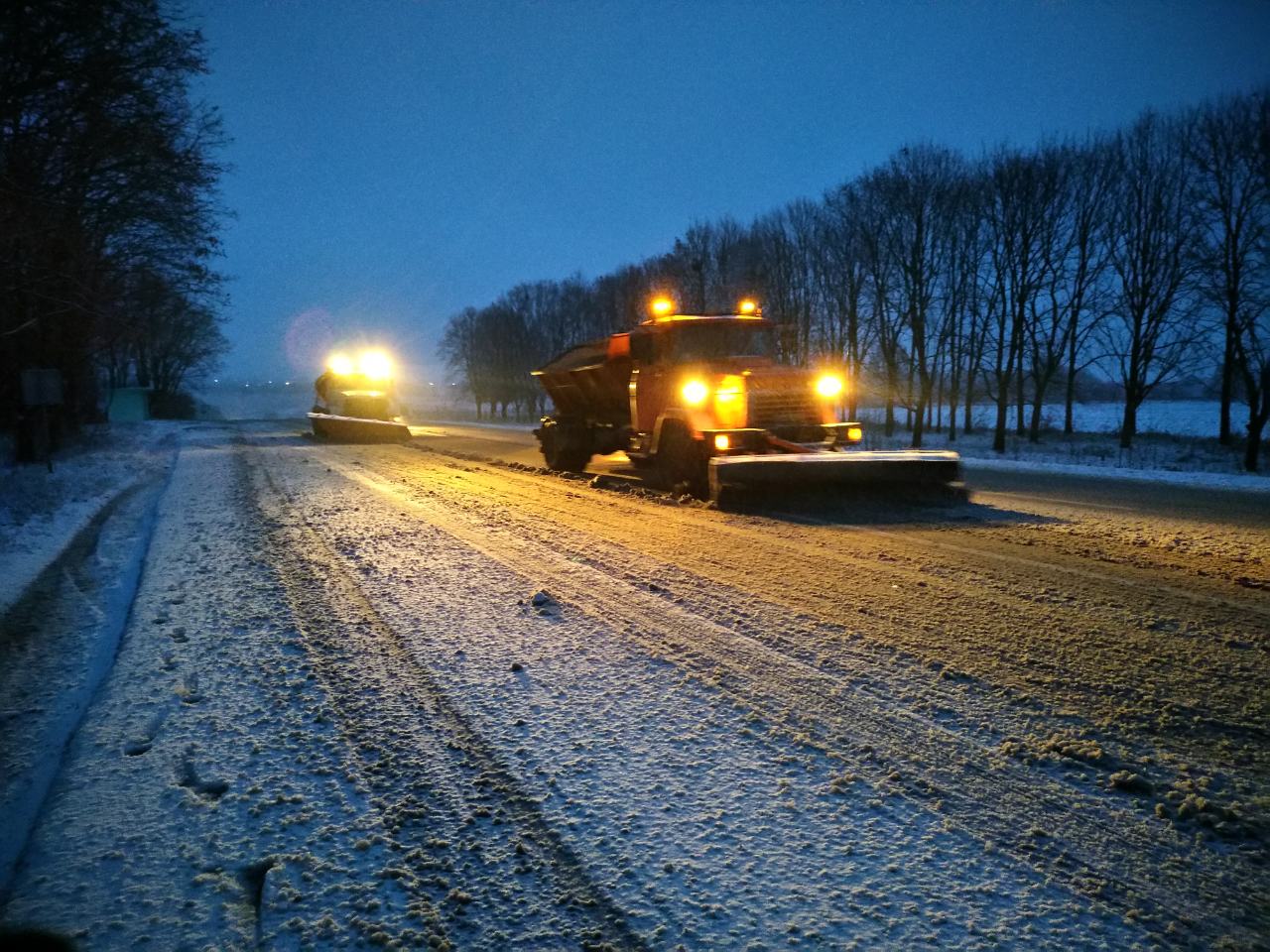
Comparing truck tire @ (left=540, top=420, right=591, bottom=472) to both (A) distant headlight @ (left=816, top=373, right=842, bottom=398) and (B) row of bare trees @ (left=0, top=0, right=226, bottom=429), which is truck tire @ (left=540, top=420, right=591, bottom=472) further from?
(B) row of bare trees @ (left=0, top=0, right=226, bottom=429)

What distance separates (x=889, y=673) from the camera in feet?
12.0

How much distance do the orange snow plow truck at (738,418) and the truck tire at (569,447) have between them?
1.99 meters

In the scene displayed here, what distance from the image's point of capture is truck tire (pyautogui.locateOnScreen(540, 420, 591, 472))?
14367 millimetres

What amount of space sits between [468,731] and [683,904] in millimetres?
1397

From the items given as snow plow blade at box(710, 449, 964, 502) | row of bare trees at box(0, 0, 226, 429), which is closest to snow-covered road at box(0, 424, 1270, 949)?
snow plow blade at box(710, 449, 964, 502)

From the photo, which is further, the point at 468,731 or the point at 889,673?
the point at 889,673

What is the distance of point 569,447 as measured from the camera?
47.5ft

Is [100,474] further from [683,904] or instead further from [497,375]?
[497,375]

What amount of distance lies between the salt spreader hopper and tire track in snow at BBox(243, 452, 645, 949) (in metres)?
22.8

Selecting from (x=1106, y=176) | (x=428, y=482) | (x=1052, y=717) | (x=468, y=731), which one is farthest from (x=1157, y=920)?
(x=1106, y=176)

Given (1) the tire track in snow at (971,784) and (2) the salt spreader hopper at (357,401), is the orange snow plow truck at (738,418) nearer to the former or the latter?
(1) the tire track in snow at (971,784)

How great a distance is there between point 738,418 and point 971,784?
730 centimetres

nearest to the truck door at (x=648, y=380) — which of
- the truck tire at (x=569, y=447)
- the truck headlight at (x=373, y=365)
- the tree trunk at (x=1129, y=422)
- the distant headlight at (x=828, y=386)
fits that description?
the distant headlight at (x=828, y=386)

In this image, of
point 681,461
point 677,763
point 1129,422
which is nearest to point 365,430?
point 681,461
